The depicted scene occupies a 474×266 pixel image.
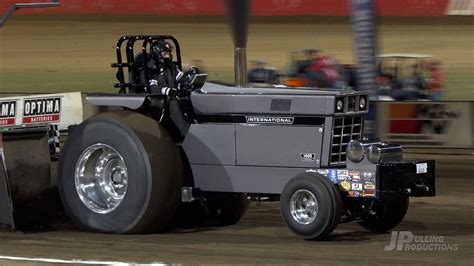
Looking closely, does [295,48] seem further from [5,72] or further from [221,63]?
[5,72]

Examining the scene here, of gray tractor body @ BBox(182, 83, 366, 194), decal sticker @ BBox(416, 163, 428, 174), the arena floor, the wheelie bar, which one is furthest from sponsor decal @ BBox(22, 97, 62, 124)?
decal sticker @ BBox(416, 163, 428, 174)

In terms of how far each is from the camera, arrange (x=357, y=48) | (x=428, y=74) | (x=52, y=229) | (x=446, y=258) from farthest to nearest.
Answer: (x=428, y=74) → (x=357, y=48) → (x=52, y=229) → (x=446, y=258)

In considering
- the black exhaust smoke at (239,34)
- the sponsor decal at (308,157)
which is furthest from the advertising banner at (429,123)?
the sponsor decal at (308,157)

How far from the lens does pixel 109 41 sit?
110 ft

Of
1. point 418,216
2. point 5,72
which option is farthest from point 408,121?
point 5,72

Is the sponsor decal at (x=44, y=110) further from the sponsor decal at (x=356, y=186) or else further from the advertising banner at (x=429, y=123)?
the advertising banner at (x=429, y=123)

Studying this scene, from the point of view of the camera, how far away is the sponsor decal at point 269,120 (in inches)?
342

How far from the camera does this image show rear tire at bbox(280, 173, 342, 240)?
8195mm

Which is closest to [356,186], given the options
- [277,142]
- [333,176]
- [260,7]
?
[333,176]

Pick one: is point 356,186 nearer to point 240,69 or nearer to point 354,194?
point 354,194

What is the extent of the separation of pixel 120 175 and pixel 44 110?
125cm

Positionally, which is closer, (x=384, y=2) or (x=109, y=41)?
(x=384, y=2)

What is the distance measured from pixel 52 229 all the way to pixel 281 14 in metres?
23.9

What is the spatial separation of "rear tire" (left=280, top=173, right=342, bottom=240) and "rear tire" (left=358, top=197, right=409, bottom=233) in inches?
29.0
